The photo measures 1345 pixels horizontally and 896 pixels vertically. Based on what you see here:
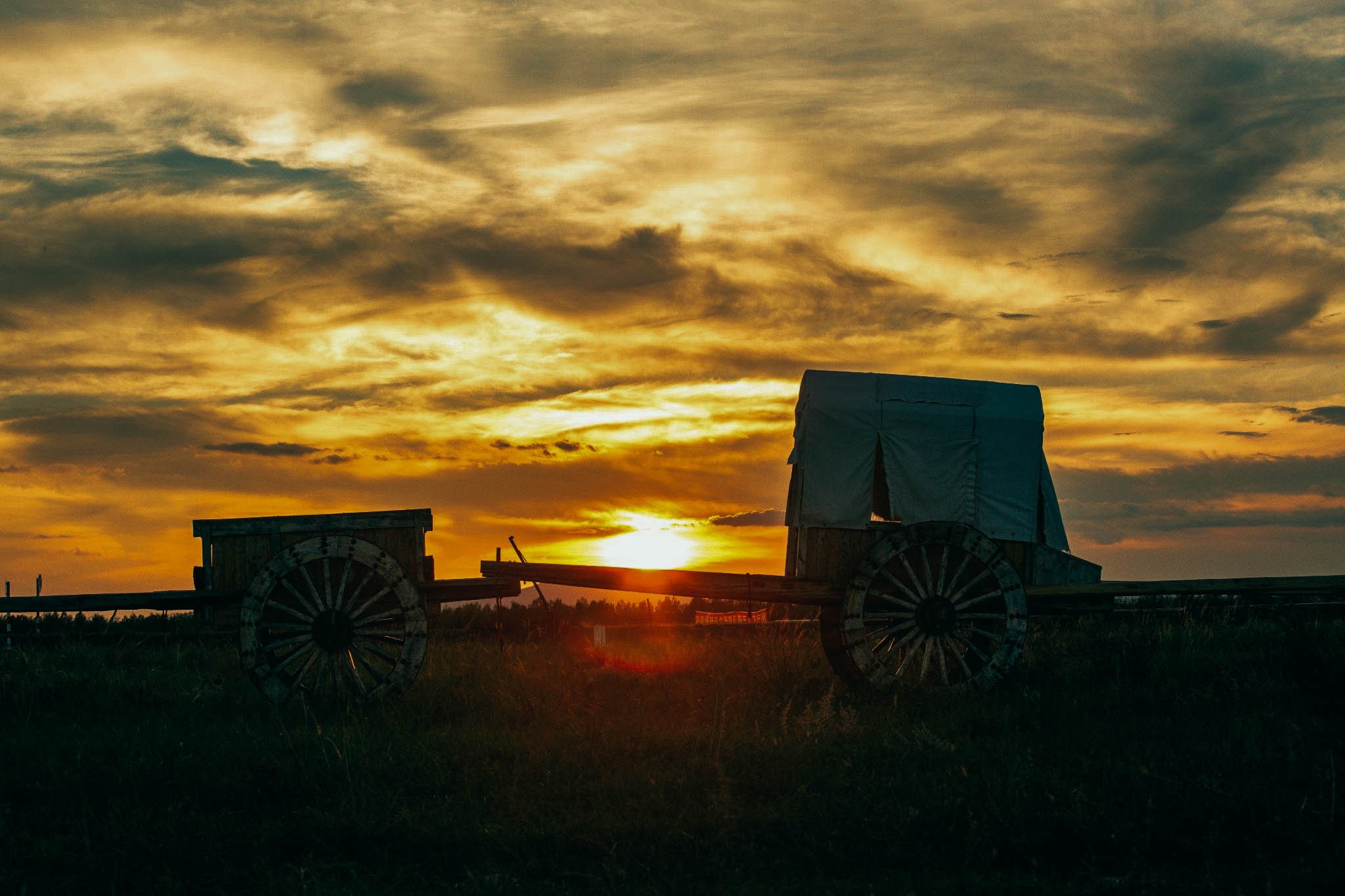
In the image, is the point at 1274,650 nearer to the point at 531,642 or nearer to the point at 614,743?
the point at 614,743

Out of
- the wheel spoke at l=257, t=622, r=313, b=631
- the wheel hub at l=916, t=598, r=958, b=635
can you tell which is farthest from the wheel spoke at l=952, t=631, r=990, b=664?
the wheel spoke at l=257, t=622, r=313, b=631

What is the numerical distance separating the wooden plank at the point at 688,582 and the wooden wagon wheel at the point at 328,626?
4.08 ft

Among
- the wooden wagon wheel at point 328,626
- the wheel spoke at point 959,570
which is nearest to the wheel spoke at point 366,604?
the wooden wagon wheel at point 328,626

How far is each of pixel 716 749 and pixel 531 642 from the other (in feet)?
36.2

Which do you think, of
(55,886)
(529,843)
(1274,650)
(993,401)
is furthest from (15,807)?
(1274,650)

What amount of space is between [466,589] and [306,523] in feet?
6.39

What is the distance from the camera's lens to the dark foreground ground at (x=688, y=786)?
7219mm

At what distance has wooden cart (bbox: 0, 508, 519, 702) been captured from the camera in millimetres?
12125

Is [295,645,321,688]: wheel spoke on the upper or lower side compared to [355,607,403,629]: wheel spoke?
lower

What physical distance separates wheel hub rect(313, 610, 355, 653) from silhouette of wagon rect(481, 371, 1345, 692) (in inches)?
71.2

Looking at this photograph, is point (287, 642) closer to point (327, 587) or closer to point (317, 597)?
point (317, 597)

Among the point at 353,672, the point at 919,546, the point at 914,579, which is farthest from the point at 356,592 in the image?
the point at 919,546

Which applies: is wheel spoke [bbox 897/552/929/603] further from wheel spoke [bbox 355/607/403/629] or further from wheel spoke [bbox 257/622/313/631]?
wheel spoke [bbox 257/622/313/631]

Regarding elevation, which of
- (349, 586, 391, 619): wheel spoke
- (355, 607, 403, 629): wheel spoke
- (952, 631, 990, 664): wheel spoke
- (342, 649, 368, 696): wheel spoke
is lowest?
(342, 649, 368, 696): wheel spoke
